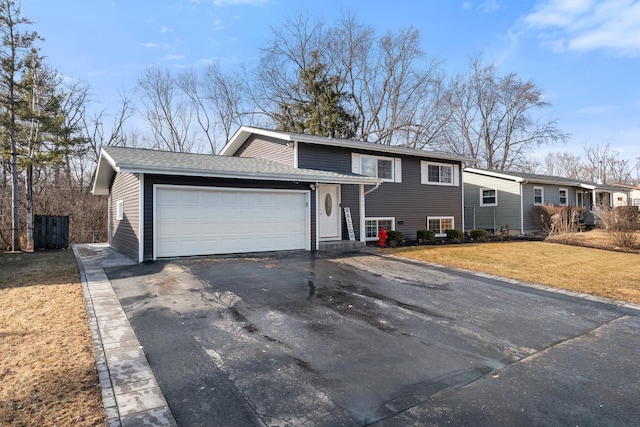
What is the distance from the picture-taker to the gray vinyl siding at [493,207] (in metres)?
19.5

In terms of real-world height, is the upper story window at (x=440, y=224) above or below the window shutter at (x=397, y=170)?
below

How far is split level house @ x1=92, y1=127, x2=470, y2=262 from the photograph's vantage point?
9.51 meters

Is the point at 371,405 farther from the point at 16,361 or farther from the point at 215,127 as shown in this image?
the point at 215,127

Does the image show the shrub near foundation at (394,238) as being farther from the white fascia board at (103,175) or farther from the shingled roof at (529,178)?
the white fascia board at (103,175)

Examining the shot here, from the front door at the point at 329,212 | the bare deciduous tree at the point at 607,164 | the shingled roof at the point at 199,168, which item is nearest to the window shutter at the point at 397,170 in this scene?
the shingled roof at the point at 199,168

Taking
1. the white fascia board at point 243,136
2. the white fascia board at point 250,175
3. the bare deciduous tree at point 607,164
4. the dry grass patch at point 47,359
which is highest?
the bare deciduous tree at point 607,164

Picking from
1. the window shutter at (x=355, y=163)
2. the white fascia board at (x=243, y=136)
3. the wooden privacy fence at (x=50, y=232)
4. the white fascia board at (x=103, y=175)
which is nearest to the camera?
the white fascia board at (x=103, y=175)

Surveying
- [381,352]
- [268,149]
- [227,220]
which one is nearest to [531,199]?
[268,149]

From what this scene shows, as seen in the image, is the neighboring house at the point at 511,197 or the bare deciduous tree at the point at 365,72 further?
the bare deciduous tree at the point at 365,72

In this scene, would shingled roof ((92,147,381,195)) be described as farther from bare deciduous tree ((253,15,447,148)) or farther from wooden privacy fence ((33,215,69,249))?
bare deciduous tree ((253,15,447,148))

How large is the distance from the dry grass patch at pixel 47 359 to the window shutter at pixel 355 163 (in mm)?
9790

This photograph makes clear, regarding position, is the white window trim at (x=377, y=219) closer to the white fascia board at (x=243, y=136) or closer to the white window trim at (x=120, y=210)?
the white fascia board at (x=243, y=136)

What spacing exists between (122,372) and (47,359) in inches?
34.3

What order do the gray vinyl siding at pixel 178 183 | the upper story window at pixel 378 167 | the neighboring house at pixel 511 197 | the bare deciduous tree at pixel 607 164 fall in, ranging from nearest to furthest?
the gray vinyl siding at pixel 178 183
the upper story window at pixel 378 167
the neighboring house at pixel 511 197
the bare deciduous tree at pixel 607 164
